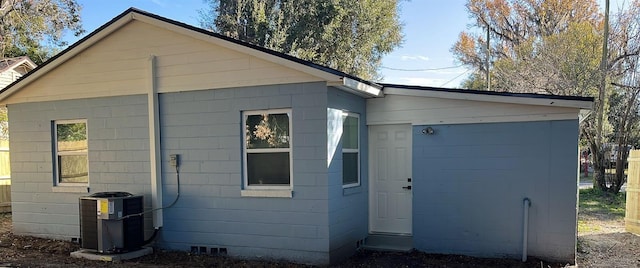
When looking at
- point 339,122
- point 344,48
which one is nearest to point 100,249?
point 339,122

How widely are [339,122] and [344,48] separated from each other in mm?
12440

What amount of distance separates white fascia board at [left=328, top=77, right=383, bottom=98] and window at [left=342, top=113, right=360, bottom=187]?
16.2 inches

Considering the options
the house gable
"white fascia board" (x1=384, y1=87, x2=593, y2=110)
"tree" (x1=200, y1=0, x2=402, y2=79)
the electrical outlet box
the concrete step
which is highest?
"tree" (x1=200, y1=0, x2=402, y2=79)

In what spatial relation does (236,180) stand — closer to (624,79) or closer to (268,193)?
(268,193)

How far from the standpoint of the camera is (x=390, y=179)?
287 inches

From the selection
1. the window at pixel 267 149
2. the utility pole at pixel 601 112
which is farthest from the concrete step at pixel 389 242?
the utility pole at pixel 601 112

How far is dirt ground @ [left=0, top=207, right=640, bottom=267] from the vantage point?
20.3 ft

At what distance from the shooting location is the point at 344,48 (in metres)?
18.4

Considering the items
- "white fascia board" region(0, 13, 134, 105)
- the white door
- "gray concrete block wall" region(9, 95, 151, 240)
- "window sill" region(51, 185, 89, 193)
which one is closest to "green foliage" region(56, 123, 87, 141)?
"gray concrete block wall" region(9, 95, 151, 240)

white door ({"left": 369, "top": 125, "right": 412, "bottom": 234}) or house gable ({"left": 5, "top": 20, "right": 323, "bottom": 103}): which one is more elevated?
house gable ({"left": 5, "top": 20, "right": 323, "bottom": 103})

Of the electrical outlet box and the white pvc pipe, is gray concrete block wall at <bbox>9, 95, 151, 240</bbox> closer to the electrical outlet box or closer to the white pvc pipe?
the electrical outlet box

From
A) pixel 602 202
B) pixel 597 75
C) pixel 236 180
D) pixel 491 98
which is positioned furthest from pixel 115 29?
pixel 597 75

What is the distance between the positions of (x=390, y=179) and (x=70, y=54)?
6.16 metres

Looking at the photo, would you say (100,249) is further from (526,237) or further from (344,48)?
(344,48)
